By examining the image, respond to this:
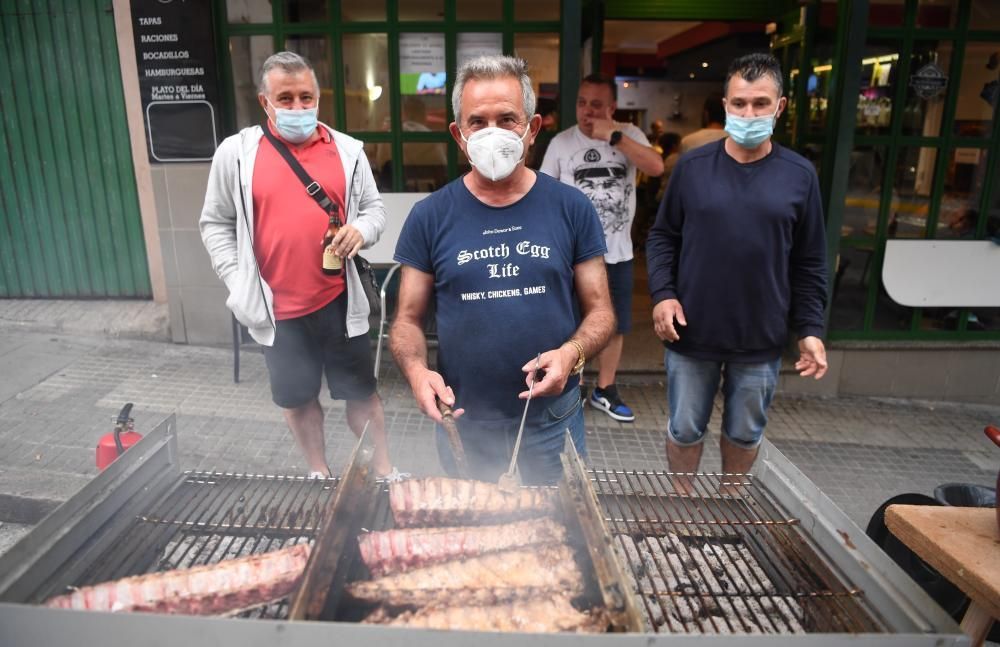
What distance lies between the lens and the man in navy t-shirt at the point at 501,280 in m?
2.38

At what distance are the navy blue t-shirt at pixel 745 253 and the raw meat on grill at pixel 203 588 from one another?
2242 mm

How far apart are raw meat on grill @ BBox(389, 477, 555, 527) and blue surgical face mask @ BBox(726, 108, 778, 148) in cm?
199

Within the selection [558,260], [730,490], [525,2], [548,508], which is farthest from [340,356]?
[525,2]

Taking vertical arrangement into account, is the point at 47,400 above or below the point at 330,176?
below

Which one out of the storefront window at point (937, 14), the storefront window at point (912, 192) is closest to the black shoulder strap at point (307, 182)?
the storefront window at point (912, 192)

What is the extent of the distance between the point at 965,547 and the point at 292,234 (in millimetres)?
3142

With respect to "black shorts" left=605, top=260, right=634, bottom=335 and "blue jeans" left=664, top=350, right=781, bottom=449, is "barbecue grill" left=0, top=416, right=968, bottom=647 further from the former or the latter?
"black shorts" left=605, top=260, right=634, bottom=335

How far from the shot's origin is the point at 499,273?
97.2 inches

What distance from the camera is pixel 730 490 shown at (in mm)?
2361

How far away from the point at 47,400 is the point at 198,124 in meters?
2.56

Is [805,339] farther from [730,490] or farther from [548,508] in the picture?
[548,508]

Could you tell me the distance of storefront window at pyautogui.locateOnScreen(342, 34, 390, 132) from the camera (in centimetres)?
565

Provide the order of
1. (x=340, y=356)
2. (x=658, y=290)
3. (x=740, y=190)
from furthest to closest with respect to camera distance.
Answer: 1. (x=340, y=356)
2. (x=658, y=290)
3. (x=740, y=190)

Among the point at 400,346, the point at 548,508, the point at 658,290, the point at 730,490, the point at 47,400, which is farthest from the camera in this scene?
the point at 47,400
